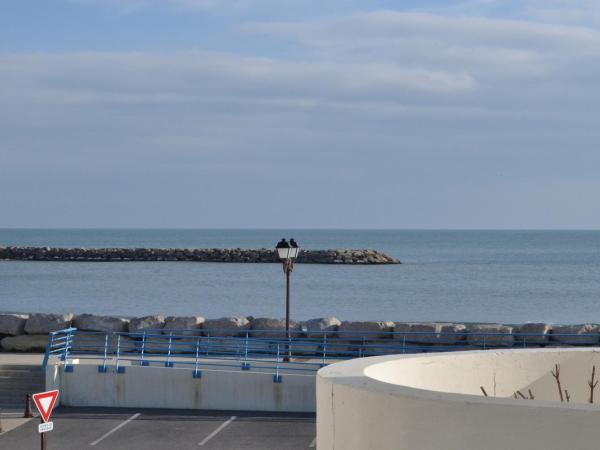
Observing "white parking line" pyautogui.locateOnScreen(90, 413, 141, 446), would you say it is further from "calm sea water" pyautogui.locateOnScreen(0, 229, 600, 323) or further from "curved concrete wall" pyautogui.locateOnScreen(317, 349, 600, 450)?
"calm sea water" pyautogui.locateOnScreen(0, 229, 600, 323)

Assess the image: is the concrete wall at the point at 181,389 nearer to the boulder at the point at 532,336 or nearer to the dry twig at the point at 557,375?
the boulder at the point at 532,336

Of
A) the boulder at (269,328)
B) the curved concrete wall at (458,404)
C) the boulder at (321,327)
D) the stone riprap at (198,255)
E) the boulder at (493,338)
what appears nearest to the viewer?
the curved concrete wall at (458,404)

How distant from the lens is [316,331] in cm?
3091

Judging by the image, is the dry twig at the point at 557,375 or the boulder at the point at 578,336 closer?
the dry twig at the point at 557,375

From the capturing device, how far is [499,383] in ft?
37.3

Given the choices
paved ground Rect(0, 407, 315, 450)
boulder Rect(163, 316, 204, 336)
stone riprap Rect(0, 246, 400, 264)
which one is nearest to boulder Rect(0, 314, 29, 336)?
boulder Rect(163, 316, 204, 336)

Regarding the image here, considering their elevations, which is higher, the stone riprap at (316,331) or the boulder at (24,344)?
the stone riprap at (316,331)

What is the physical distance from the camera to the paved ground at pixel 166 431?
66.3 feet

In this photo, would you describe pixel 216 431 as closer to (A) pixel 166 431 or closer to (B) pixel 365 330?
(A) pixel 166 431

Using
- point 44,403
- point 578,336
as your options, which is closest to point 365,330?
point 578,336

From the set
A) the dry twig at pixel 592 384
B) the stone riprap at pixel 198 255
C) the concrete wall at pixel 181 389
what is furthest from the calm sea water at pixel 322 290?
the dry twig at pixel 592 384

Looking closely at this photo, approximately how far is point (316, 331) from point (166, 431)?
33.0 feet

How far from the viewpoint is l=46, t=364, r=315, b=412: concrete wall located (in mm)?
23328

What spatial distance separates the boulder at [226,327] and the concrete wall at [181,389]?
7520mm
